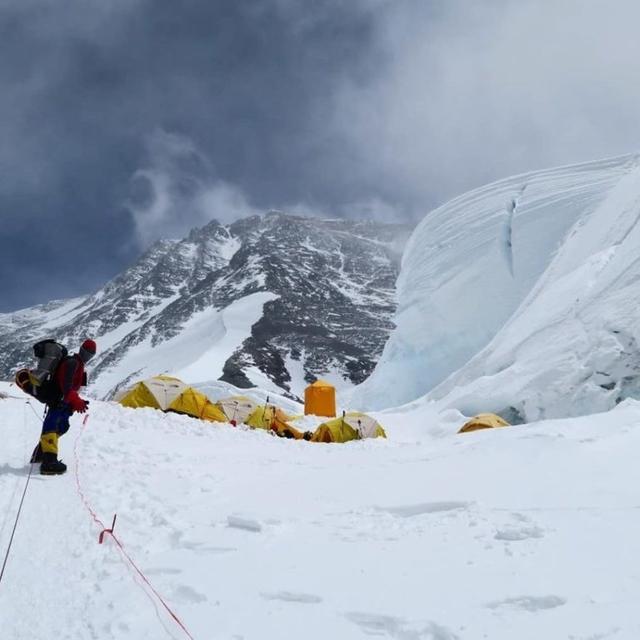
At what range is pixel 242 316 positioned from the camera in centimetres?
11094

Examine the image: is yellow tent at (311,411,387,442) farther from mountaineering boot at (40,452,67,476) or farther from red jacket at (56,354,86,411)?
mountaineering boot at (40,452,67,476)

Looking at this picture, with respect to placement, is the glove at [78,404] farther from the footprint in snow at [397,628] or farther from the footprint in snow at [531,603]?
the footprint in snow at [531,603]

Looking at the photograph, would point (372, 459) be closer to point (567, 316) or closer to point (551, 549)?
point (551, 549)

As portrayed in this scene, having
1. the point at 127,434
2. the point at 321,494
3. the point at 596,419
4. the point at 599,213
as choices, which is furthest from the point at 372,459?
the point at 599,213

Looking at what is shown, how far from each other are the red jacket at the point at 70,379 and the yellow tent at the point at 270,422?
35.2ft

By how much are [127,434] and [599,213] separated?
2226 centimetres

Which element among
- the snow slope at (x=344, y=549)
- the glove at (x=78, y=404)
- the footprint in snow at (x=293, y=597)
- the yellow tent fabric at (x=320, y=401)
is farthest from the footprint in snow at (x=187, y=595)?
the yellow tent fabric at (x=320, y=401)

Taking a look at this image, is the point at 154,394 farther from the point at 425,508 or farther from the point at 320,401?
the point at 425,508

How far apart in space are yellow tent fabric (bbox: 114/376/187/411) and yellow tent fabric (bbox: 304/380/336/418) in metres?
10.0

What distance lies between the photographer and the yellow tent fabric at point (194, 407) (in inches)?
633

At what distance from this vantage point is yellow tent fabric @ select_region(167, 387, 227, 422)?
1608 cm

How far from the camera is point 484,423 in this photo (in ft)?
52.2

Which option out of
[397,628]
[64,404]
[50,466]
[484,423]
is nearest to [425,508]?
[397,628]

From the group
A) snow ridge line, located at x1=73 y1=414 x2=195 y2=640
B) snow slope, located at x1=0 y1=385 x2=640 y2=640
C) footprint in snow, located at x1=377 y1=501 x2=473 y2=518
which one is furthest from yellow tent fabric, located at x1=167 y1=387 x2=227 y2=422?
footprint in snow, located at x1=377 y1=501 x2=473 y2=518
